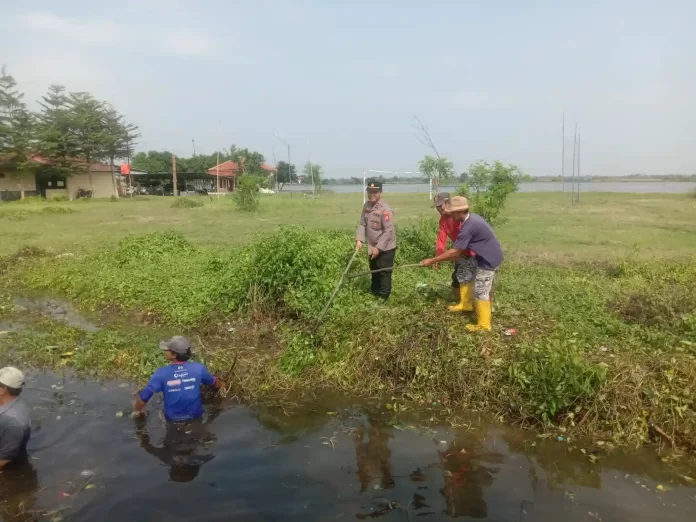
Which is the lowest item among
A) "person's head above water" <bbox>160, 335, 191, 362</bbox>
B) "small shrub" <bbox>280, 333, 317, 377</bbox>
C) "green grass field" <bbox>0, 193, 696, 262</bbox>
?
"small shrub" <bbox>280, 333, 317, 377</bbox>

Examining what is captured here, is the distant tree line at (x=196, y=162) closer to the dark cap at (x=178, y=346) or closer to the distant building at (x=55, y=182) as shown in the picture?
the distant building at (x=55, y=182)

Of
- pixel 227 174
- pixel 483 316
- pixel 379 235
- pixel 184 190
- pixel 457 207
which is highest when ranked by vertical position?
pixel 227 174

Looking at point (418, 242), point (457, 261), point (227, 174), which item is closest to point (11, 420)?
point (457, 261)

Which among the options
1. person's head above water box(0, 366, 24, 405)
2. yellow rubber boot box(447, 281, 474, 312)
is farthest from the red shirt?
person's head above water box(0, 366, 24, 405)

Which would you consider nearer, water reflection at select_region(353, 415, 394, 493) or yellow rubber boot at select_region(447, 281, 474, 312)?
water reflection at select_region(353, 415, 394, 493)

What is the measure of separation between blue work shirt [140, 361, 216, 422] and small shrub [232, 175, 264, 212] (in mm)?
22801

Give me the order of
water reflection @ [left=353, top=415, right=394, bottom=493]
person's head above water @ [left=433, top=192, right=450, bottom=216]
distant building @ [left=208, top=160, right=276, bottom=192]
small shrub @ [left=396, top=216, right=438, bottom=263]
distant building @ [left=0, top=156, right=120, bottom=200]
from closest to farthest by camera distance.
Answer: water reflection @ [left=353, top=415, right=394, bottom=493], person's head above water @ [left=433, top=192, right=450, bottom=216], small shrub @ [left=396, top=216, right=438, bottom=263], distant building @ [left=0, top=156, right=120, bottom=200], distant building @ [left=208, top=160, right=276, bottom=192]

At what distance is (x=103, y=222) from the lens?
22875 millimetres

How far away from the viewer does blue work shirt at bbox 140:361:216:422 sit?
491 centimetres

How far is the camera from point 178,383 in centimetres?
495

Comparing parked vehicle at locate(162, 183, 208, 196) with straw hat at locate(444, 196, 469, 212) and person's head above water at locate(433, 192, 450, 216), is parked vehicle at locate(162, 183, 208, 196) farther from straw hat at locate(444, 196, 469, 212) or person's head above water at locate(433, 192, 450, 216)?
straw hat at locate(444, 196, 469, 212)

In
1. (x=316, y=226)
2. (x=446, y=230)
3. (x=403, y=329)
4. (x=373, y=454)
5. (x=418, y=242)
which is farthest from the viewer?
(x=316, y=226)

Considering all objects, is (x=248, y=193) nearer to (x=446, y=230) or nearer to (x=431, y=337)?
(x=446, y=230)

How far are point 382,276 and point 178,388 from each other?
359cm
